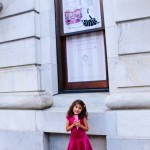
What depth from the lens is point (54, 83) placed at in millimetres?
5746

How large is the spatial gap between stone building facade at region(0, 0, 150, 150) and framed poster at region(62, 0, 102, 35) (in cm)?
32

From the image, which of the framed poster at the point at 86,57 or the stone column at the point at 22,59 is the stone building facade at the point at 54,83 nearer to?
the stone column at the point at 22,59

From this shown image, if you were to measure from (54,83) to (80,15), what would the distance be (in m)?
1.63

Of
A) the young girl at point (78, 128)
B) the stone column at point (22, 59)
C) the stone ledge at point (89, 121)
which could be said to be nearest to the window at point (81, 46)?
the stone column at point (22, 59)

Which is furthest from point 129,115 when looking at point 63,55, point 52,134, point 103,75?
point 63,55

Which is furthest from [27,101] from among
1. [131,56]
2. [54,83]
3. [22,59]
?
[131,56]

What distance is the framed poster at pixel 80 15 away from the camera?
5.47 meters

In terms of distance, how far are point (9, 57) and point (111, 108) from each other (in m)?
2.74

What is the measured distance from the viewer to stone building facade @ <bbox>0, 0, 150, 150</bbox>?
177 inches

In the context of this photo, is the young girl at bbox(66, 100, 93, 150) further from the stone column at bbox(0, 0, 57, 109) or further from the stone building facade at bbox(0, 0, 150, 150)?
the stone column at bbox(0, 0, 57, 109)

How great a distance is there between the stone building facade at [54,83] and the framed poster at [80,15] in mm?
322

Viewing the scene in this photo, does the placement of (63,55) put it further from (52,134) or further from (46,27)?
(52,134)

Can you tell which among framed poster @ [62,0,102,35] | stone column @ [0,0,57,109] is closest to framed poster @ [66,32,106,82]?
framed poster @ [62,0,102,35]

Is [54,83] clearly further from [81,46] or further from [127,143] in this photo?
[127,143]
